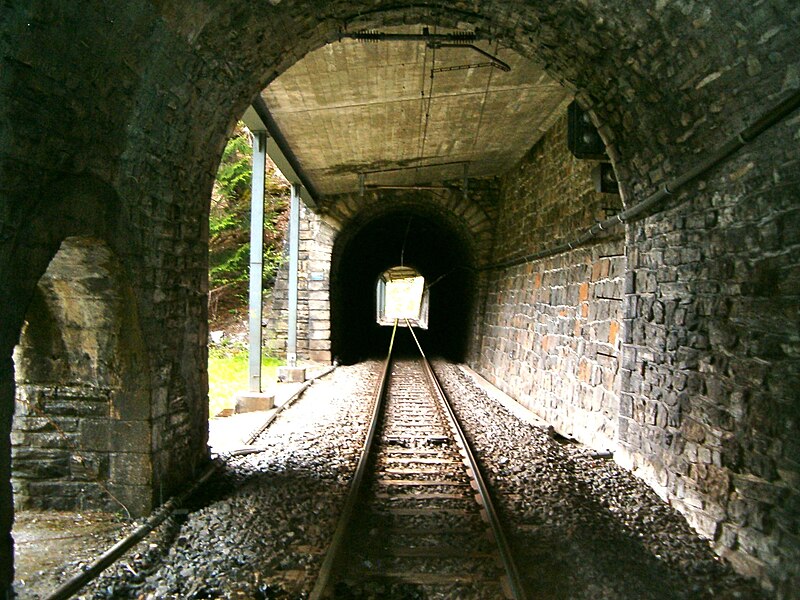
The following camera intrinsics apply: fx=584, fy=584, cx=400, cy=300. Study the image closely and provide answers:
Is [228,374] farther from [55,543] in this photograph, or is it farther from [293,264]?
[55,543]

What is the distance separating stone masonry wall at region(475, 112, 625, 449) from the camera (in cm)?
658

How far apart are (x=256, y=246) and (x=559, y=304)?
444 centimetres

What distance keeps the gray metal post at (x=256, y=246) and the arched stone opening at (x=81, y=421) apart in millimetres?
4160

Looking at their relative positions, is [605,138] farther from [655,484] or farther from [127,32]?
[127,32]

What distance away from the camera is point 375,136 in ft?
31.4

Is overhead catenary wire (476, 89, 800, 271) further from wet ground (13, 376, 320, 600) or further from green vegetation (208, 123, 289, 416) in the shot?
green vegetation (208, 123, 289, 416)

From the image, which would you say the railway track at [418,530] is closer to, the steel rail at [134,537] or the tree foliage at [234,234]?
the steel rail at [134,537]

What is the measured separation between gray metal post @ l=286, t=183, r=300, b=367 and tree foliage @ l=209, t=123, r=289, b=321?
3.35 meters

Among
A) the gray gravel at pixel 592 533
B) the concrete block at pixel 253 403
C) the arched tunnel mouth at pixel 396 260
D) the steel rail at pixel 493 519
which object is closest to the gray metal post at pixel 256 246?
the concrete block at pixel 253 403

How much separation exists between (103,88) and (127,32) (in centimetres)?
37

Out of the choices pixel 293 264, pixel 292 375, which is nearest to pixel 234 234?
pixel 293 264

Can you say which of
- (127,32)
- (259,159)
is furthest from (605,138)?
(259,159)

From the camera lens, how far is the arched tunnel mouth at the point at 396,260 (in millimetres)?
15562

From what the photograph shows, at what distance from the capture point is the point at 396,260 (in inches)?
1062
